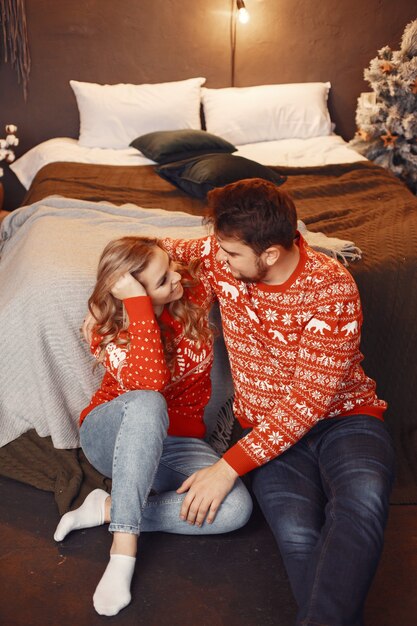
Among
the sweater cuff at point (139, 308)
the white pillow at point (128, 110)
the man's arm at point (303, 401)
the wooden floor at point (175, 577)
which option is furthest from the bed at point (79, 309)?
the white pillow at point (128, 110)

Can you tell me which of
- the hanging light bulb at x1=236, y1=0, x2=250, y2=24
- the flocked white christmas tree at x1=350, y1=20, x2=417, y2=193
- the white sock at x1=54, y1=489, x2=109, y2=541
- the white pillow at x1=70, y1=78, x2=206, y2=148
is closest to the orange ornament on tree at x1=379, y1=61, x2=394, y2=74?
the flocked white christmas tree at x1=350, y1=20, x2=417, y2=193

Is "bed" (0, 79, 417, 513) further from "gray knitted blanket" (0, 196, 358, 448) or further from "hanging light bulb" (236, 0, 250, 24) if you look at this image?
"hanging light bulb" (236, 0, 250, 24)

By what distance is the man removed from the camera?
139 cm

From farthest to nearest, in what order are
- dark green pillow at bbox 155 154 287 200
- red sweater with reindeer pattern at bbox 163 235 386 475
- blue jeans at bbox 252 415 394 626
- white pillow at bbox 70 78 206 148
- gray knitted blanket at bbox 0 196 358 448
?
white pillow at bbox 70 78 206 148
dark green pillow at bbox 155 154 287 200
gray knitted blanket at bbox 0 196 358 448
red sweater with reindeer pattern at bbox 163 235 386 475
blue jeans at bbox 252 415 394 626

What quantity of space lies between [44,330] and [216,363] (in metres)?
0.49

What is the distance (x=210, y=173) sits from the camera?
9.01 feet

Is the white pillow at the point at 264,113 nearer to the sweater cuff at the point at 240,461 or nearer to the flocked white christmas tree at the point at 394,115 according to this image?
the flocked white christmas tree at the point at 394,115

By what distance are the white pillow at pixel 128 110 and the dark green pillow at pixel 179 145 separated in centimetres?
28

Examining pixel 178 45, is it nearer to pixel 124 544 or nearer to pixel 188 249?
pixel 188 249

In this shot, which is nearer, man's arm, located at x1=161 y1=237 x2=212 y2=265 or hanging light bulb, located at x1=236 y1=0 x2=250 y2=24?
man's arm, located at x1=161 y1=237 x2=212 y2=265

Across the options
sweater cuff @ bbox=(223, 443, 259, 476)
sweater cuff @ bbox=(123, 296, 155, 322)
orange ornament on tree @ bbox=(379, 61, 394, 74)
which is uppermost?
orange ornament on tree @ bbox=(379, 61, 394, 74)

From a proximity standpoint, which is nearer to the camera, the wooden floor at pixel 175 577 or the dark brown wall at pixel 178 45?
the wooden floor at pixel 175 577

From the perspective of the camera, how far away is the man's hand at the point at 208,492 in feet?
4.95

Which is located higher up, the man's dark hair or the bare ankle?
the man's dark hair
